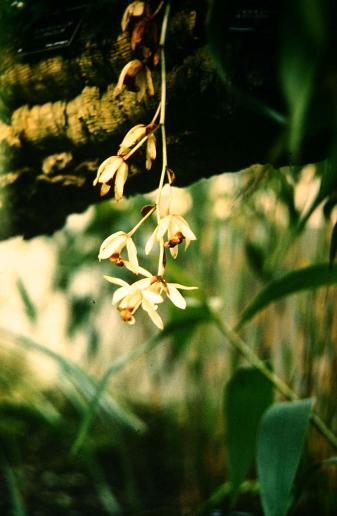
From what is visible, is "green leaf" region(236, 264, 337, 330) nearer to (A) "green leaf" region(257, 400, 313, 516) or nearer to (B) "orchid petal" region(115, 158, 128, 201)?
(A) "green leaf" region(257, 400, 313, 516)

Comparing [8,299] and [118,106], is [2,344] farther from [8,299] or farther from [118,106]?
[118,106]

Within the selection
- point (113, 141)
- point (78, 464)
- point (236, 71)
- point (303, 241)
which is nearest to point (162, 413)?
point (78, 464)

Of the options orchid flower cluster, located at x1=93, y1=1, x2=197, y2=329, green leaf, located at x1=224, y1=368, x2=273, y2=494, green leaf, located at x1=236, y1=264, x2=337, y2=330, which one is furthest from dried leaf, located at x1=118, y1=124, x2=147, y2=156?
green leaf, located at x1=224, y1=368, x2=273, y2=494

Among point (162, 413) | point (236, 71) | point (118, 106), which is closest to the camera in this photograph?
point (236, 71)

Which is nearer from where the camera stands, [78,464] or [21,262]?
[21,262]

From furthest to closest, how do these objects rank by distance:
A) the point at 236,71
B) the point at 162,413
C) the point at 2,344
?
the point at 162,413, the point at 2,344, the point at 236,71

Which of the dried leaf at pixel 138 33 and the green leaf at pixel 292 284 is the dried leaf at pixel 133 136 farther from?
the green leaf at pixel 292 284
